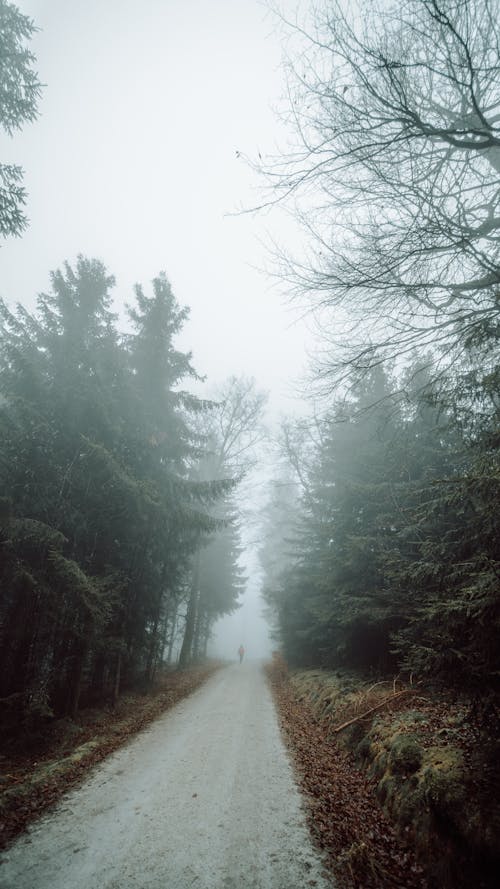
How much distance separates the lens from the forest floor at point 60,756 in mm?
4715

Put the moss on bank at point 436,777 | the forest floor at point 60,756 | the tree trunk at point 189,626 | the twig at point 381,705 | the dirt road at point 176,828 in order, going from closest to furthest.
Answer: the moss on bank at point 436,777
the dirt road at point 176,828
the forest floor at point 60,756
the twig at point 381,705
the tree trunk at point 189,626

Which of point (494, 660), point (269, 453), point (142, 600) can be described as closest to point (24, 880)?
point (494, 660)

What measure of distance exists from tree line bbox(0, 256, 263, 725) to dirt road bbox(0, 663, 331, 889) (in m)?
2.27

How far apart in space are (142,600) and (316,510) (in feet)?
22.9

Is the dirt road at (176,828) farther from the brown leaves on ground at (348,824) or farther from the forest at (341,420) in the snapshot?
the forest at (341,420)

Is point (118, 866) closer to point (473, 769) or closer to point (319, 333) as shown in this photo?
point (473, 769)

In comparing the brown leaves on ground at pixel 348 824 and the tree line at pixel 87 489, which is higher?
the tree line at pixel 87 489

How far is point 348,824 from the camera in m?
4.69

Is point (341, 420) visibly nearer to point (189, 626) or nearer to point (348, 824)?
point (348, 824)

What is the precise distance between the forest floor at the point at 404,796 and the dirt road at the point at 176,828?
0.43 meters

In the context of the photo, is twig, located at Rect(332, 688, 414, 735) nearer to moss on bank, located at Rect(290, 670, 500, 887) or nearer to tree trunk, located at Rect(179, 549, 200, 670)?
moss on bank, located at Rect(290, 670, 500, 887)

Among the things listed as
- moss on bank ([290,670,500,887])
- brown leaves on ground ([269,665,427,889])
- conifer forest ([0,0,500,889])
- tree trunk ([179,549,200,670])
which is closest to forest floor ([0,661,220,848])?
conifer forest ([0,0,500,889])

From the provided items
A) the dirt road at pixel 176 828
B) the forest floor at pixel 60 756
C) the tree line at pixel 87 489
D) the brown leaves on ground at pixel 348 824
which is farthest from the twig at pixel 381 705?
the tree line at pixel 87 489

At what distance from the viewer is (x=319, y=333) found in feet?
17.6
